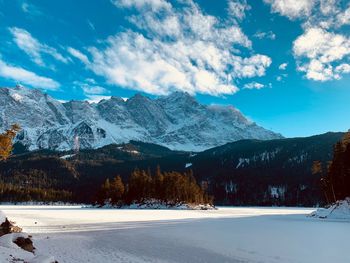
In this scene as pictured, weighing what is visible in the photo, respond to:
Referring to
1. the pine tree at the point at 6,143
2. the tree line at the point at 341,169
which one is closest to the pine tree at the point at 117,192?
the tree line at the point at 341,169

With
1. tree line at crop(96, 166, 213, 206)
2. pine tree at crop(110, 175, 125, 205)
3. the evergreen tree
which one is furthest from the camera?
pine tree at crop(110, 175, 125, 205)

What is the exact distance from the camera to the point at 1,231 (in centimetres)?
2898

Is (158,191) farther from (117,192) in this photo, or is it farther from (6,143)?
(6,143)

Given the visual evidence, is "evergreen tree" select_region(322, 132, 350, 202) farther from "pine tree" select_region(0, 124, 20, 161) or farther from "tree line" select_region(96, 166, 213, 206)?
"pine tree" select_region(0, 124, 20, 161)

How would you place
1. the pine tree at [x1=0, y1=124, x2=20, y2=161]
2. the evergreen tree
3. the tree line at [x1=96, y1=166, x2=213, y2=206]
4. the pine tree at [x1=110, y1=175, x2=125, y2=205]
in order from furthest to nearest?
the pine tree at [x1=110, y1=175, x2=125, y2=205] → the tree line at [x1=96, y1=166, x2=213, y2=206] → the evergreen tree → the pine tree at [x1=0, y1=124, x2=20, y2=161]

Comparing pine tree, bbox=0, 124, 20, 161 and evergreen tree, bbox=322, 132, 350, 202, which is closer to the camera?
pine tree, bbox=0, 124, 20, 161

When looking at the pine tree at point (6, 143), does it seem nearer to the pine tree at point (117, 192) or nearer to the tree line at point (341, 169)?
the tree line at point (341, 169)

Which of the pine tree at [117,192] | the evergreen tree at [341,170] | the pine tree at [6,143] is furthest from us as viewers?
the pine tree at [117,192]

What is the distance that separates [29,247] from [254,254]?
1526 centimetres

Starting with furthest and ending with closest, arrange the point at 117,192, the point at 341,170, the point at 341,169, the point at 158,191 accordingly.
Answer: the point at 117,192
the point at 158,191
the point at 341,169
the point at 341,170

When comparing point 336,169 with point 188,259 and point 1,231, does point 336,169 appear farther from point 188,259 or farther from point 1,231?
point 1,231

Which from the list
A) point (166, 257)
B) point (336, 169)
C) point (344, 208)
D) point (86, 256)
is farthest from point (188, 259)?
→ point (336, 169)

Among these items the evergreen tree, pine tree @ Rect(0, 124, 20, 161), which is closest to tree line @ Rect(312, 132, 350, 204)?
the evergreen tree

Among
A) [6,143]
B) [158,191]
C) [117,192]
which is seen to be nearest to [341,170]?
[6,143]
